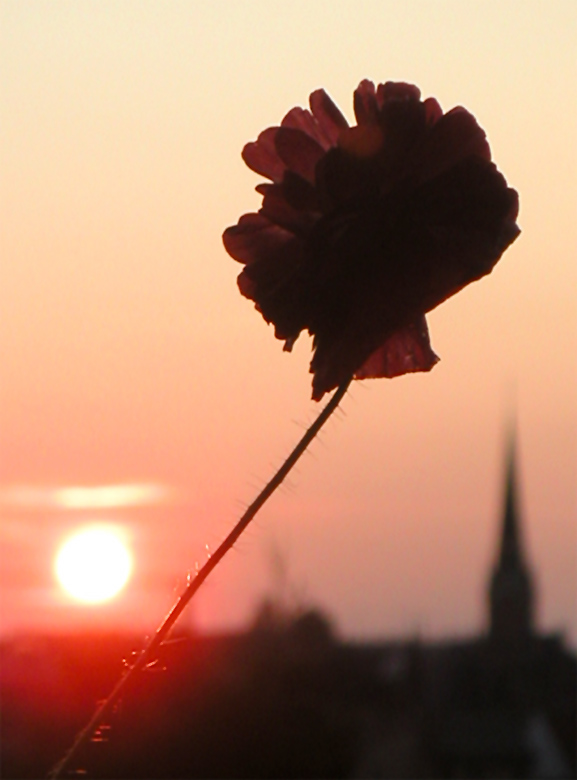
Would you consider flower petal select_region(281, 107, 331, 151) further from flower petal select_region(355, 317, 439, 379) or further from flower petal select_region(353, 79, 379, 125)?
flower petal select_region(355, 317, 439, 379)

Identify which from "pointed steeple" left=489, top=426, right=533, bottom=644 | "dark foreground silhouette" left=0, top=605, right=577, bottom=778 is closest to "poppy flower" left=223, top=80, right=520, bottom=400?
"dark foreground silhouette" left=0, top=605, right=577, bottom=778

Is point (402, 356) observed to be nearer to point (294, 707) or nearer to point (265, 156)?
point (265, 156)

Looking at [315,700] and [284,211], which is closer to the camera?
[284,211]

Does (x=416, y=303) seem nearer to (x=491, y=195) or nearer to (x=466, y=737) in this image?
(x=491, y=195)

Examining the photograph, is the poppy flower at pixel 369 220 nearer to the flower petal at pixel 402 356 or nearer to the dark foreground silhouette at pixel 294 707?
the flower petal at pixel 402 356

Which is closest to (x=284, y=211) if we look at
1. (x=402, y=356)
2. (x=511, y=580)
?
(x=402, y=356)
